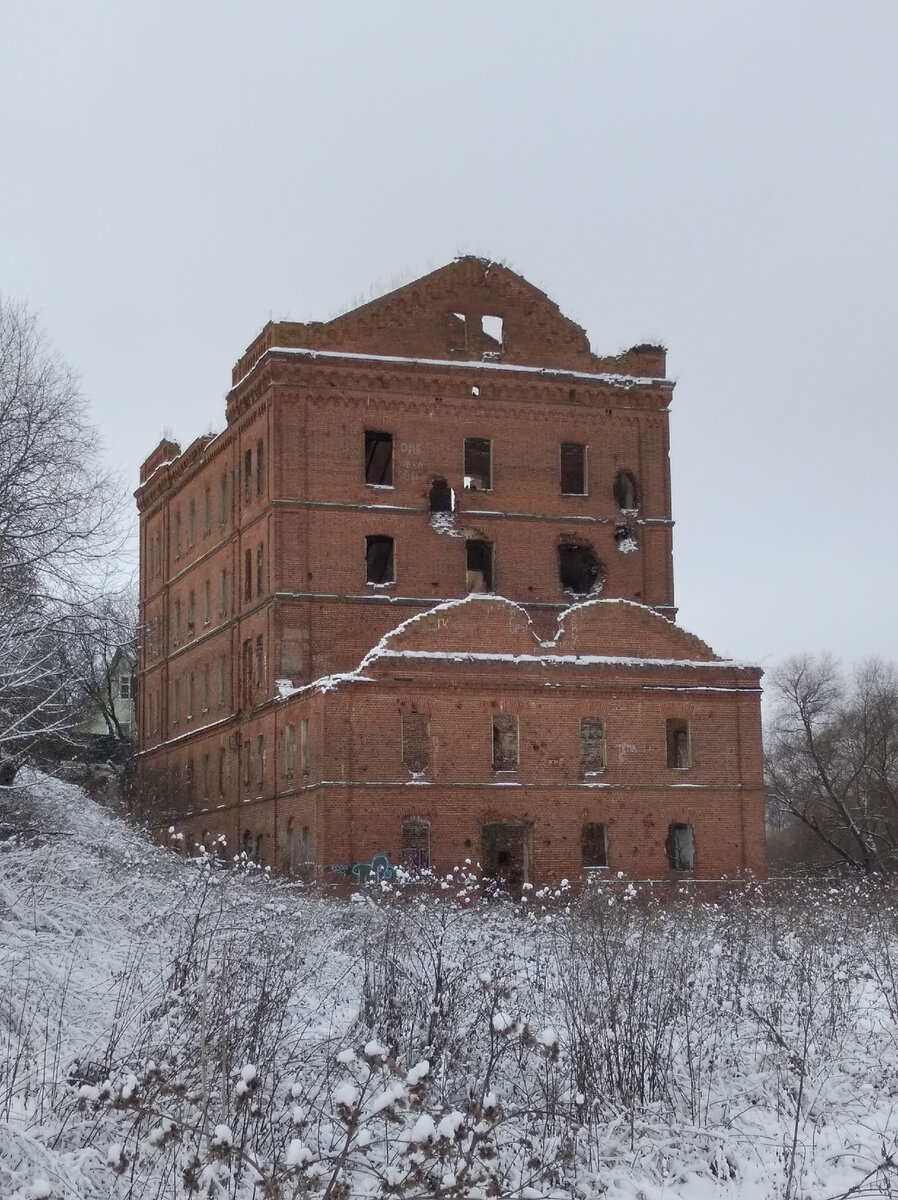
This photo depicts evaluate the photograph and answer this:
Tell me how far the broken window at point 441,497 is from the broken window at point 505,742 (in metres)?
7.50

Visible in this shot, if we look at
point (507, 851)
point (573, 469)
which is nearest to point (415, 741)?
point (507, 851)

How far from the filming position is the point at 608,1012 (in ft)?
39.3

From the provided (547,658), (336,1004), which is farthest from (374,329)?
(336,1004)

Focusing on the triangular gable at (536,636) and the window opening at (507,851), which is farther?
the window opening at (507,851)

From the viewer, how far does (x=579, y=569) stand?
4175cm

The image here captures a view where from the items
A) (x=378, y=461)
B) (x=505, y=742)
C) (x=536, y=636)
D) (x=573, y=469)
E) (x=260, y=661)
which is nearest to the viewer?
(x=505, y=742)

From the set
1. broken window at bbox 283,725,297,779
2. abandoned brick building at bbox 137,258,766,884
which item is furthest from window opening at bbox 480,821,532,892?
broken window at bbox 283,725,297,779

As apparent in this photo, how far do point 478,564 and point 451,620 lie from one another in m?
6.38

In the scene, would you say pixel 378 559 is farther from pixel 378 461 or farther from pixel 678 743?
pixel 678 743

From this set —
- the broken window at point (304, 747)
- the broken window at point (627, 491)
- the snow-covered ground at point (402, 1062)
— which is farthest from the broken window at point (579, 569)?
the snow-covered ground at point (402, 1062)

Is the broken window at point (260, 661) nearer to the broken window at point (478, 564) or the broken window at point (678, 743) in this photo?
the broken window at point (478, 564)

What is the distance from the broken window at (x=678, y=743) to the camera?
119ft

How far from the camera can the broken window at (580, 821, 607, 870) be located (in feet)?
115

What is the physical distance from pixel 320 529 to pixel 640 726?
9430mm
